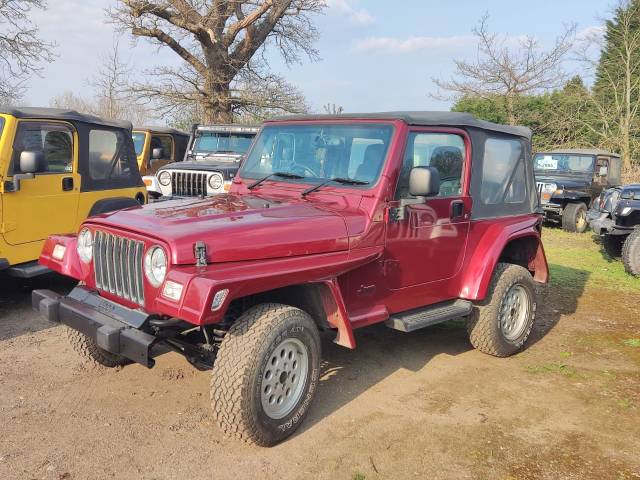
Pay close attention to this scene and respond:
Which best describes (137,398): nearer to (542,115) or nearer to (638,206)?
(638,206)

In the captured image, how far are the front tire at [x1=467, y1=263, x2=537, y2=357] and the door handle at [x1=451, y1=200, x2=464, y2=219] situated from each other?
2.71 ft

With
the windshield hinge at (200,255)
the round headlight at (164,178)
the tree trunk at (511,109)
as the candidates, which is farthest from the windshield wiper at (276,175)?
the tree trunk at (511,109)

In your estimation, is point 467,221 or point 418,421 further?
point 467,221

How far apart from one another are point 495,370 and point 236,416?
2.62 m

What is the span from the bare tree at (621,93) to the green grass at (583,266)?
10.6 meters

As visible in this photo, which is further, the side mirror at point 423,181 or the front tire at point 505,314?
the front tire at point 505,314

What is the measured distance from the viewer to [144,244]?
10.4 feet

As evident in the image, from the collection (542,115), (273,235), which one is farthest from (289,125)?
(542,115)

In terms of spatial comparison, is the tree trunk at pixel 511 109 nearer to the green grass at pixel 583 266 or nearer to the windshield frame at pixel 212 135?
the green grass at pixel 583 266

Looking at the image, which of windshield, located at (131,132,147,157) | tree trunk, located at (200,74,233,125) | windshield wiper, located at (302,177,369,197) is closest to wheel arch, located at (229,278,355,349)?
windshield wiper, located at (302,177,369,197)

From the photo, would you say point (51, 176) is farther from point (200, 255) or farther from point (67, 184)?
point (200, 255)

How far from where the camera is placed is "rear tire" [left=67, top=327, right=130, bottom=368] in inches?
162

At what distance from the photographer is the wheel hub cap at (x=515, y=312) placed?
5035 millimetres

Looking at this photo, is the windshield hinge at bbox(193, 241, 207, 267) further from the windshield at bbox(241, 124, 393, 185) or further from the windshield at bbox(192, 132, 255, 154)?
the windshield at bbox(192, 132, 255, 154)
